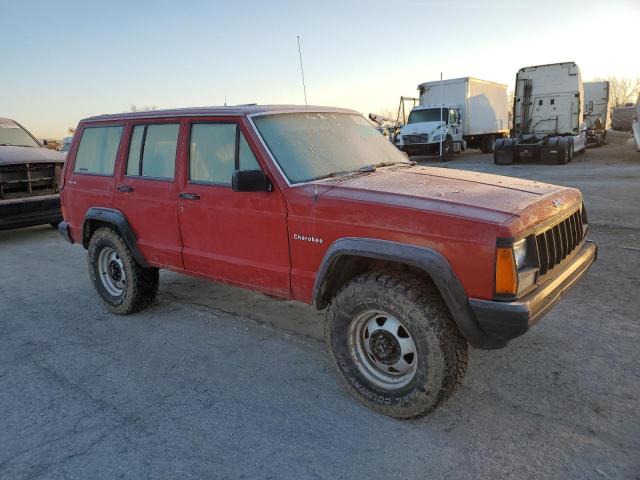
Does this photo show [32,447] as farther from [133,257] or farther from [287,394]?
[133,257]

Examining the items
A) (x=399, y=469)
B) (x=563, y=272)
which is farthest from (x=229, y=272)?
(x=563, y=272)

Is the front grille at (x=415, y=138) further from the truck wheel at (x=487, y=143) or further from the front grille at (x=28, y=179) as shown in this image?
the front grille at (x=28, y=179)

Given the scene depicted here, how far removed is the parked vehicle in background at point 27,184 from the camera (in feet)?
27.4

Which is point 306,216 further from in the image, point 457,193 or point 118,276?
point 118,276

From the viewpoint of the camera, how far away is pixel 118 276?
16.6 feet

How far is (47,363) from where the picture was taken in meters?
3.93

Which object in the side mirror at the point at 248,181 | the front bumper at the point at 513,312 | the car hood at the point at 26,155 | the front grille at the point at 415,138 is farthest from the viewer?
the front grille at the point at 415,138

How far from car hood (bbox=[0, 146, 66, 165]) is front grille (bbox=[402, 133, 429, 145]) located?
14.6 m

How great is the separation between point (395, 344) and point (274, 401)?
889mm

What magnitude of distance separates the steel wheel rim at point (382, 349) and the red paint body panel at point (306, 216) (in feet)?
1.52

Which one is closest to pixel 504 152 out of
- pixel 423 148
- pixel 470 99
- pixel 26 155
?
pixel 423 148

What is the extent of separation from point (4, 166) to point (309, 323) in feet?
22.3

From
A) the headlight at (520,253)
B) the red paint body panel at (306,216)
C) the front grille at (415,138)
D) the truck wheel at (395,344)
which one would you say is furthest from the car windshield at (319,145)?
the front grille at (415,138)

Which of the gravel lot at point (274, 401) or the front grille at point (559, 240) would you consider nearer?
the gravel lot at point (274, 401)
